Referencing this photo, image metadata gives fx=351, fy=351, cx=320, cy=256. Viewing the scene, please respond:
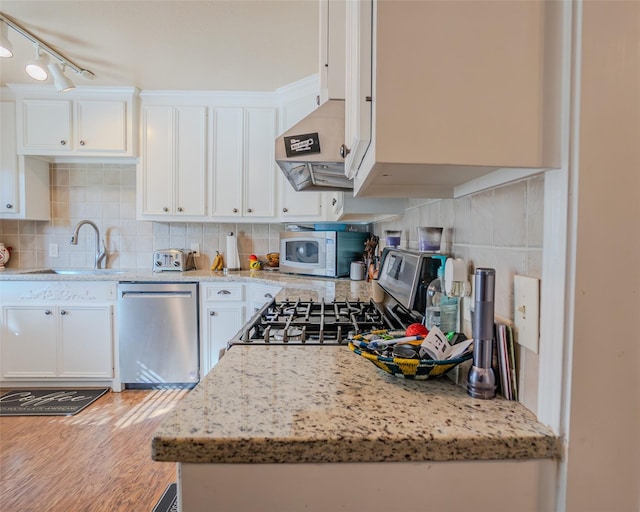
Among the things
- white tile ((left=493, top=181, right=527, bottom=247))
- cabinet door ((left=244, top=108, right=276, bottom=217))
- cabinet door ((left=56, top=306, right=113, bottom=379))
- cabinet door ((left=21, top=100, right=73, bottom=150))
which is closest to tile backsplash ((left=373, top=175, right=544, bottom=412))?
Answer: white tile ((left=493, top=181, right=527, bottom=247))

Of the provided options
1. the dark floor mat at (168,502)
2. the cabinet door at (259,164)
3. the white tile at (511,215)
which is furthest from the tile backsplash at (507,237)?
the cabinet door at (259,164)

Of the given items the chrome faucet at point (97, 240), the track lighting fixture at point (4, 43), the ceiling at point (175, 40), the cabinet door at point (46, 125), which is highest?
the ceiling at point (175, 40)

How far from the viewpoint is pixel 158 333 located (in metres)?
2.58

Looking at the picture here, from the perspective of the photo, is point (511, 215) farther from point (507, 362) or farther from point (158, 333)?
point (158, 333)

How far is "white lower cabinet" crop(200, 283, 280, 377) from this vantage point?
8.54 ft

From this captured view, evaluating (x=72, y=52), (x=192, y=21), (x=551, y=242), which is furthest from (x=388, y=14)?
(x=72, y=52)

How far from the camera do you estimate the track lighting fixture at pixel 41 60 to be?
187cm

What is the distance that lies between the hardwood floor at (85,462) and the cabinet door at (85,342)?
35 cm

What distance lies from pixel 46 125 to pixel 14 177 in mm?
492

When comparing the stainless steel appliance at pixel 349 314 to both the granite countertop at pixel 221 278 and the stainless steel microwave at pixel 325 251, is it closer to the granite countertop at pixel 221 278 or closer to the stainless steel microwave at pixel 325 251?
the granite countertop at pixel 221 278

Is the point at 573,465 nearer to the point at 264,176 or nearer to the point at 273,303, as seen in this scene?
the point at 273,303

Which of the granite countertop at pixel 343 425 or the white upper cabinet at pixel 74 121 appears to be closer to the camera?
the granite countertop at pixel 343 425

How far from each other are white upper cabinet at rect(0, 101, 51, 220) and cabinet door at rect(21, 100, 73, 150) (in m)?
0.12

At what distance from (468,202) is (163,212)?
2592 mm
